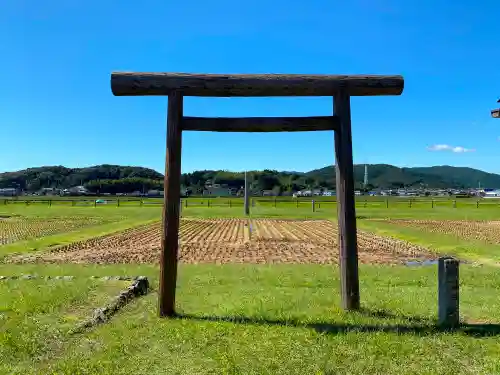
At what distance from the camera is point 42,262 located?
13.2 m

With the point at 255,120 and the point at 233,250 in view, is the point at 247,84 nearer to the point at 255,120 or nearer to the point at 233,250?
the point at 255,120

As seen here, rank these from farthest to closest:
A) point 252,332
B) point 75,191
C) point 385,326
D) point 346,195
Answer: point 75,191
point 346,195
point 385,326
point 252,332

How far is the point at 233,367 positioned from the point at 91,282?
5.05 m

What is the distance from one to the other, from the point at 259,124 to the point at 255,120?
7 cm

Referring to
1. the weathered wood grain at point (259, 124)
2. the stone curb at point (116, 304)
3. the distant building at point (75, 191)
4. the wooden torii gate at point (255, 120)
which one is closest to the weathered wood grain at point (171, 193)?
the wooden torii gate at point (255, 120)

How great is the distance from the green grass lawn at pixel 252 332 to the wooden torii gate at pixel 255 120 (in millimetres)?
613

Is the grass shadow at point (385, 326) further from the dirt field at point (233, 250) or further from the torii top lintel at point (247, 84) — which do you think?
the dirt field at point (233, 250)

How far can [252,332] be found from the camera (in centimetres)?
549

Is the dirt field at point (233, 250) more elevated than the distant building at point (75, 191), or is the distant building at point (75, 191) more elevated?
the distant building at point (75, 191)

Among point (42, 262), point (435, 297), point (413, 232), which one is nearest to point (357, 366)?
point (435, 297)

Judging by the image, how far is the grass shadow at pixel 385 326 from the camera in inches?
216

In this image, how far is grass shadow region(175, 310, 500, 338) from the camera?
549cm

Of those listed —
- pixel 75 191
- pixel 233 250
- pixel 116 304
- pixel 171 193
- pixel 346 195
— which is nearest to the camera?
pixel 171 193

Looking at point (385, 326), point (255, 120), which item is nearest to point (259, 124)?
point (255, 120)
